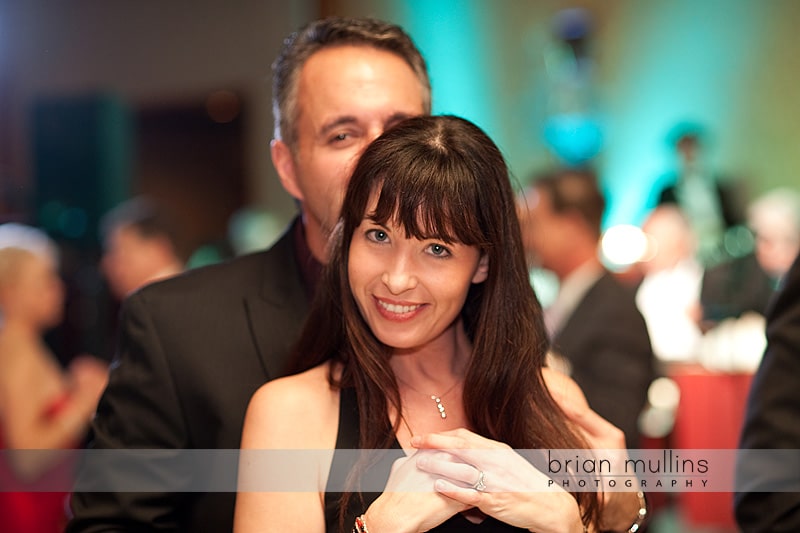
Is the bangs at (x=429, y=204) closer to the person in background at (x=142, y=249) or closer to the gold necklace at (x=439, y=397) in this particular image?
the gold necklace at (x=439, y=397)

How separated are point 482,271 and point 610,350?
191 centimetres

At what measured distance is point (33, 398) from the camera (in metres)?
3.51

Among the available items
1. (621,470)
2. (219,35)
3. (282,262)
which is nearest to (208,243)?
(219,35)

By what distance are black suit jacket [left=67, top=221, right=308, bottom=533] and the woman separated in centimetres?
20

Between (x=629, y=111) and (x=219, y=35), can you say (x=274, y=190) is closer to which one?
(x=219, y=35)

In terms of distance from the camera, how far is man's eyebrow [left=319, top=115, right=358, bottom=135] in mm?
1930

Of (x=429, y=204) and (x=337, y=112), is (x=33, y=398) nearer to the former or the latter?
(x=337, y=112)

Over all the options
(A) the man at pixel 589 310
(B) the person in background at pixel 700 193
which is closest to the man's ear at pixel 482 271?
(A) the man at pixel 589 310

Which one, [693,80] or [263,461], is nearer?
[263,461]

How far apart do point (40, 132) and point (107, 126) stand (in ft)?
1.96

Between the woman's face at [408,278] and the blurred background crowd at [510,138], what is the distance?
3.15m

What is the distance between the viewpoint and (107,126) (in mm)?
7566

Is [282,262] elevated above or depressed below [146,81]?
below

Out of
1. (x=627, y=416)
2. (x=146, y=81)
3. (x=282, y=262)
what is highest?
(x=146, y=81)
